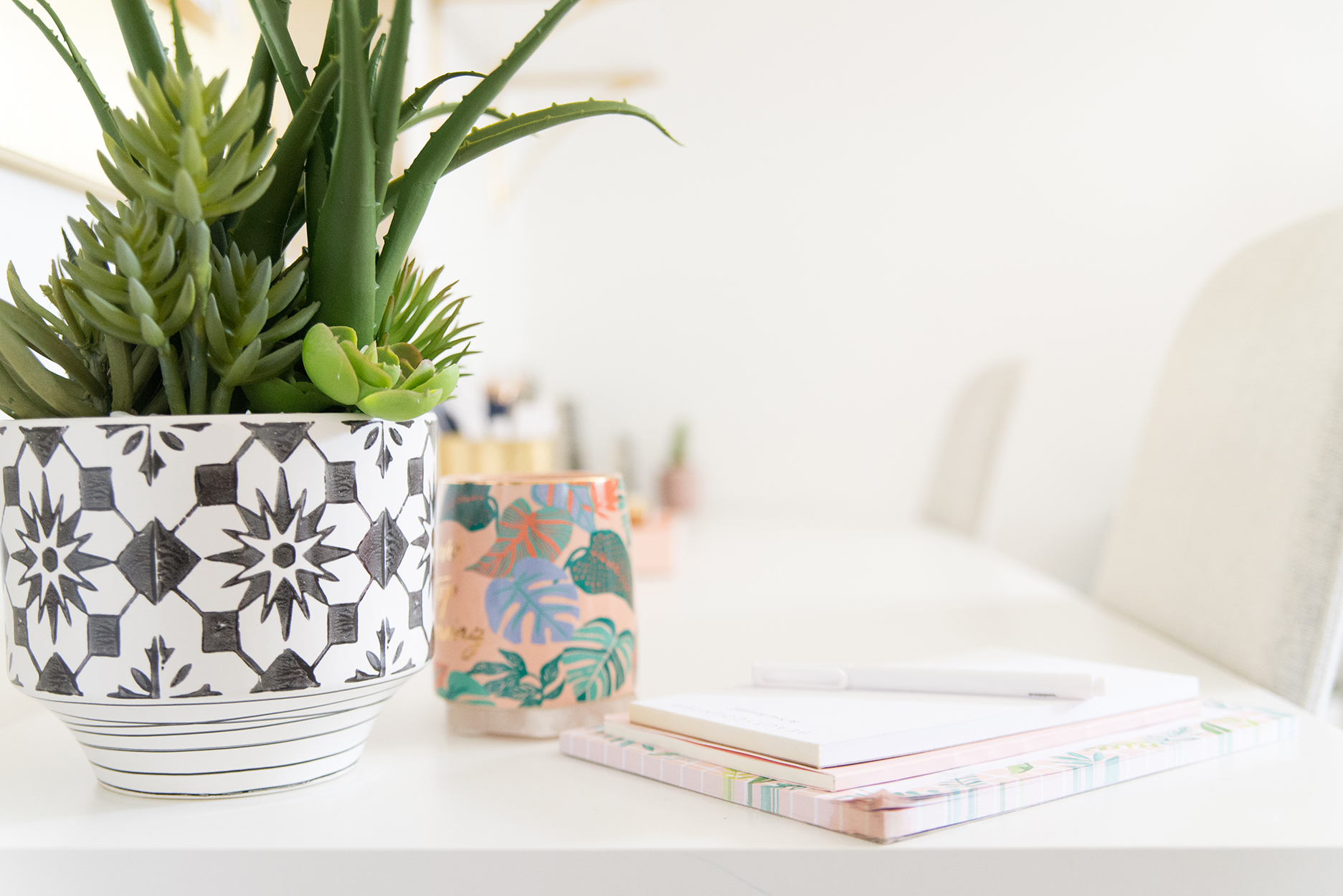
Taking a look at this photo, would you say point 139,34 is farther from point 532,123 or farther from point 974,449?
point 974,449

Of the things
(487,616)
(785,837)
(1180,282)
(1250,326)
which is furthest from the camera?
(1180,282)

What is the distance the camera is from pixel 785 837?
314 mm

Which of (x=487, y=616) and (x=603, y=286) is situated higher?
(x=603, y=286)

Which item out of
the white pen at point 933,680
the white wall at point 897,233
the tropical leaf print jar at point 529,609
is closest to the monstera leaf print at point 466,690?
the tropical leaf print jar at point 529,609

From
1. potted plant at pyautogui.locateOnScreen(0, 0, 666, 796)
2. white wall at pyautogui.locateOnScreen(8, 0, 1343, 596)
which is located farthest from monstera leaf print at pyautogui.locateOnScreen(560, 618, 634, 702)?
white wall at pyautogui.locateOnScreen(8, 0, 1343, 596)

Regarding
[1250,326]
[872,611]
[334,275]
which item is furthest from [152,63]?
[1250,326]

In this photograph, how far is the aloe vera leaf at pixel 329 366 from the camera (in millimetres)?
318

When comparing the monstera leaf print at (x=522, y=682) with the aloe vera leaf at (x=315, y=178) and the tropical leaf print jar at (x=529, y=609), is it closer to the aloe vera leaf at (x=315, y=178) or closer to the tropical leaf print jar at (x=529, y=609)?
the tropical leaf print jar at (x=529, y=609)

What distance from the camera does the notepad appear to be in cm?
35

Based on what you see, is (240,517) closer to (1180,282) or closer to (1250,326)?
A: (1250,326)

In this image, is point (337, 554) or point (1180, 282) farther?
point (1180, 282)

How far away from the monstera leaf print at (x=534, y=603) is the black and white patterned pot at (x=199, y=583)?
9cm

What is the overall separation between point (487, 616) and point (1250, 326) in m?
0.66

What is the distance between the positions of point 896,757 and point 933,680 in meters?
0.08
